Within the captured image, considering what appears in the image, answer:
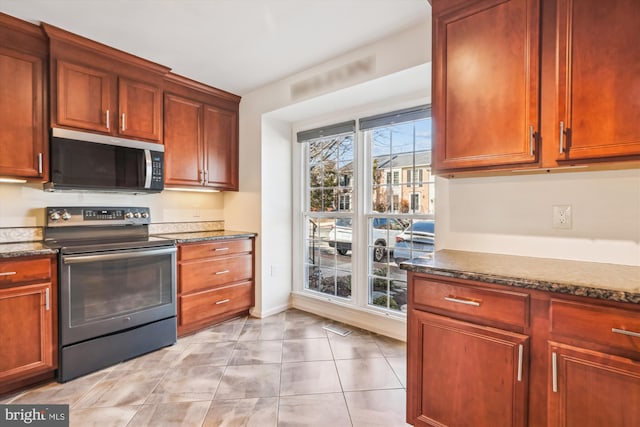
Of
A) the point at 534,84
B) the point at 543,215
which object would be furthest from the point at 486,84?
the point at 543,215

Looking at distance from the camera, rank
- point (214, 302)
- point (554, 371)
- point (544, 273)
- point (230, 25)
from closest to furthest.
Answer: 1. point (554, 371)
2. point (544, 273)
3. point (230, 25)
4. point (214, 302)

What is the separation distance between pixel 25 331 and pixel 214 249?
4.44 ft

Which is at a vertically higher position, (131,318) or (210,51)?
(210,51)

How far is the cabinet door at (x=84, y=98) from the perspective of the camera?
2.23 metres

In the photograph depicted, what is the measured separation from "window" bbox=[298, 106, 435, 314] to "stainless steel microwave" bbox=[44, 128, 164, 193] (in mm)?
1509

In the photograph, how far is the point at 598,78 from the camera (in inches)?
52.1

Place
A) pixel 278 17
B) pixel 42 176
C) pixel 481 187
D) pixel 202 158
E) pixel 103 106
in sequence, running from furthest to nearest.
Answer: pixel 202 158
pixel 103 106
pixel 42 176
pixel 278 17
pixel 481 187

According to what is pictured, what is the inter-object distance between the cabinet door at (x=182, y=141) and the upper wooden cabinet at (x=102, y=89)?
5.5 inches

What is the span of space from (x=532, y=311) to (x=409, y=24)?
186 cm

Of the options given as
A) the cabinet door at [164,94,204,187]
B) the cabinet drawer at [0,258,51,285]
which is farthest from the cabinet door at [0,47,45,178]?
the cabinet door at [164,94,204,187]

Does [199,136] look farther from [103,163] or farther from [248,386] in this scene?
[248,386]

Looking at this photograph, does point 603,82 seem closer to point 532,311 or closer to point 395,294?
point 532,311

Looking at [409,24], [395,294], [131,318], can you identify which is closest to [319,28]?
[409,24]

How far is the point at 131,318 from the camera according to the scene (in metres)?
2.32
